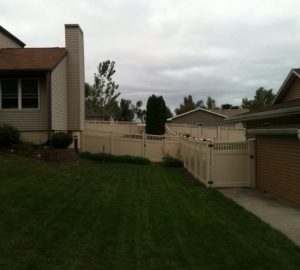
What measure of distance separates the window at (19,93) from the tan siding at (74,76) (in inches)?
133

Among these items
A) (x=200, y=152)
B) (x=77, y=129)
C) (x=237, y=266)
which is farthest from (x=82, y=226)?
(x=77, y=129)

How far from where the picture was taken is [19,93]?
64.0 ft

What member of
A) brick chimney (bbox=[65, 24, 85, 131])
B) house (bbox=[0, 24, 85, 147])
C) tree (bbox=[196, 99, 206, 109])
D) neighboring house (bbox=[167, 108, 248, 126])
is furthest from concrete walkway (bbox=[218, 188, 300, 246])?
tree (bbox=[196, 99, 206, 109])

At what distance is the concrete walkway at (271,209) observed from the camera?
8680 millimetres

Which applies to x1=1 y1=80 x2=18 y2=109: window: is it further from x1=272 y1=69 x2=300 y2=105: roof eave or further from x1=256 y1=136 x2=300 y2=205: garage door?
x1=272 y1=69 x2=300 y2=105: roof eave

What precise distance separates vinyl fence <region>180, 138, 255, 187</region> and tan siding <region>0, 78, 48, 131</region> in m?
7.89

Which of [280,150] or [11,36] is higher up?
[11,36]

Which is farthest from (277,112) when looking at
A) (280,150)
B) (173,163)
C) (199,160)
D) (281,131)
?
(173,163)

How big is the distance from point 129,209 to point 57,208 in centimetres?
162

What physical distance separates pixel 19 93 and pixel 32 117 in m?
1.18

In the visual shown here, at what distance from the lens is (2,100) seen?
19578 millimetres

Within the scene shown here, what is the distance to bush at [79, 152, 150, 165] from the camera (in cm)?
2316

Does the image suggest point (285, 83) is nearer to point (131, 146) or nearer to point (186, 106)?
point (131, 146)

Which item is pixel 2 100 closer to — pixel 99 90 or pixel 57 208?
pixel 57 208
